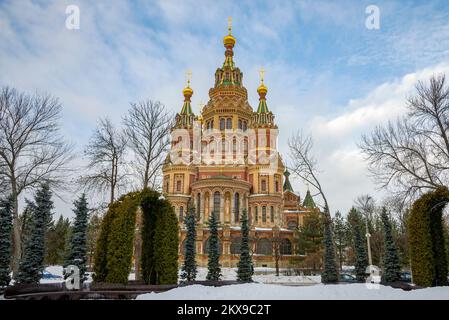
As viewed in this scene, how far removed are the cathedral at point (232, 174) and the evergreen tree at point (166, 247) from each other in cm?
2550

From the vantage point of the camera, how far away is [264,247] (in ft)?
146

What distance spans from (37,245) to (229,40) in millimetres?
50770

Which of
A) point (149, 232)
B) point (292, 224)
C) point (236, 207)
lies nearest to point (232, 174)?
point (236, 207)

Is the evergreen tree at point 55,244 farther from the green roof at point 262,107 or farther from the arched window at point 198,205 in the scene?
the green roof at point 262,107

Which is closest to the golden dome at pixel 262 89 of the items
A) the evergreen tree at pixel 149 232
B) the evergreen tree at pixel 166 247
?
the evergreen tree at pixel 166 247

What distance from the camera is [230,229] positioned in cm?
4338

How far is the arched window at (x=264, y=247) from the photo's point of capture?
1731 inches

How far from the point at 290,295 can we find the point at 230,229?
112 feet

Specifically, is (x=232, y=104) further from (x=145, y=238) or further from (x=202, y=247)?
(x=145, y=238)

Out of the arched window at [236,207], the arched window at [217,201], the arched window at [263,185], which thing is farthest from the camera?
the arched window at [263,185]

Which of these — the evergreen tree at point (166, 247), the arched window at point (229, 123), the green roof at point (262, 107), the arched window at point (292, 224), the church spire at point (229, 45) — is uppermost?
the church spire at point (229, 45)

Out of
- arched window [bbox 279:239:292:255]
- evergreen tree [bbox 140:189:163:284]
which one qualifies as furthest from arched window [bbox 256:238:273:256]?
evergreen tree [bbox 140:189:163:284]

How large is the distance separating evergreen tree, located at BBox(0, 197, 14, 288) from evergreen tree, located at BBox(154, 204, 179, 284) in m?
8.04
